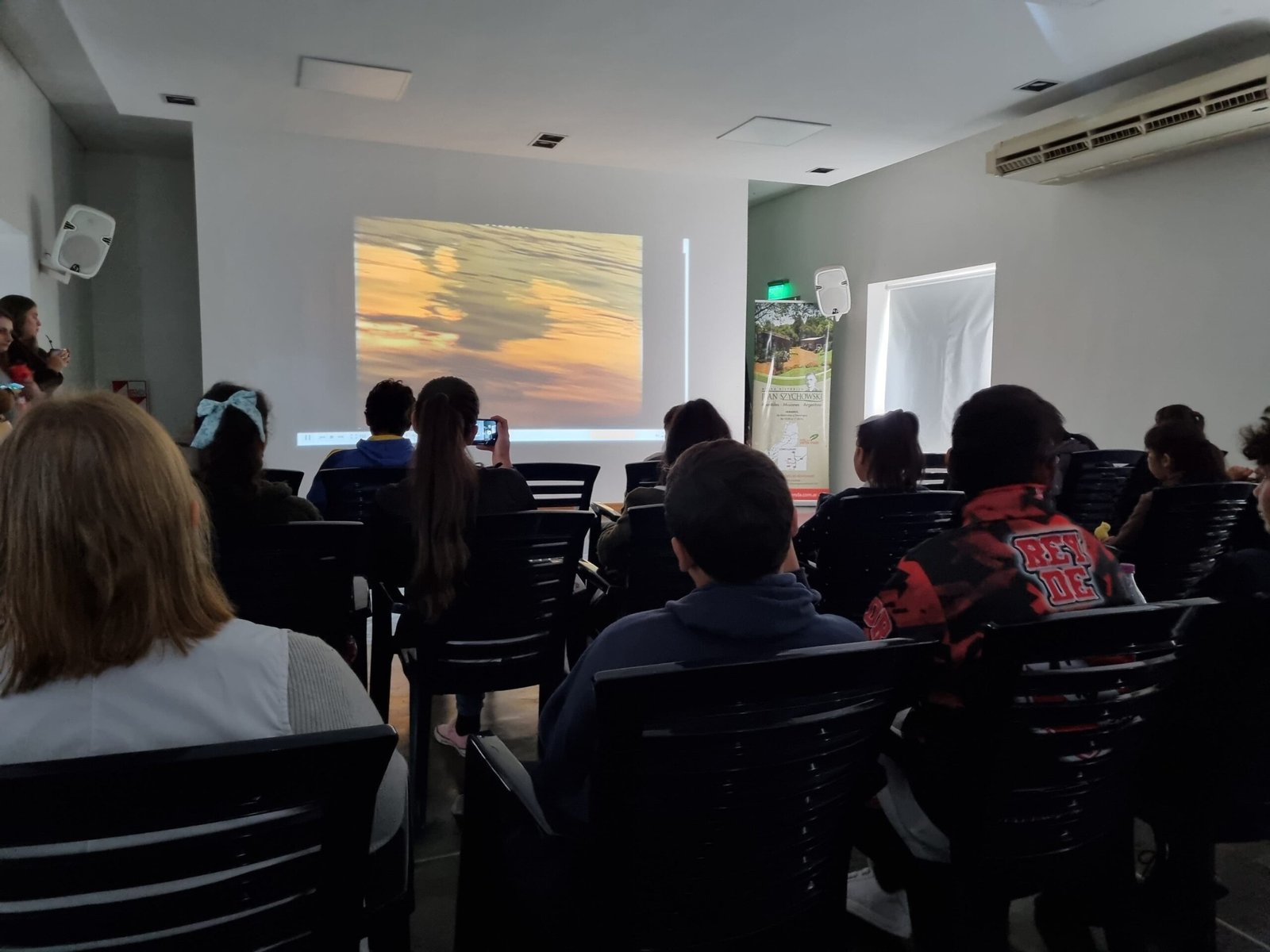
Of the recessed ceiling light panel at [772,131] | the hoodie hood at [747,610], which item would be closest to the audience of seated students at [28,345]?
the hoodie hood at [747,610]

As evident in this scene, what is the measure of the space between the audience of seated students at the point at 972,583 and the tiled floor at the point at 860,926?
0.25 metres

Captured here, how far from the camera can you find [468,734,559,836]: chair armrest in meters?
1.22

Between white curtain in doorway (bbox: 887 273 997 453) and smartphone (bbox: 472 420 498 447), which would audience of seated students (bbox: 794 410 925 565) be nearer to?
smartphone (bbox: 472 420 498 447)

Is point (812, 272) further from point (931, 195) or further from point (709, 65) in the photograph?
point (709, 65)

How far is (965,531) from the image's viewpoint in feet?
4.87

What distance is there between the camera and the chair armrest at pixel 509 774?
1224 mm

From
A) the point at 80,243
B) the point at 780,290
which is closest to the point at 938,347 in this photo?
the point at 780,290

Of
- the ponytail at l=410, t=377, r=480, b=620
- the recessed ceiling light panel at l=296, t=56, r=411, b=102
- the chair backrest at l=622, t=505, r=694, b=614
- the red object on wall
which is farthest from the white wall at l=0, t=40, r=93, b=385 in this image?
the chair backrest at l=622, t=505, r=694, b=614

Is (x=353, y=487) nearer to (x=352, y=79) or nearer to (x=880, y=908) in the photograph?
(x=880, y=908)

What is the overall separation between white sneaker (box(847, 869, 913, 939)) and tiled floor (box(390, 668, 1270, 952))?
0.11ft

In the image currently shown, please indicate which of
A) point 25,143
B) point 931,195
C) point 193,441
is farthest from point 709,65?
point 25,143

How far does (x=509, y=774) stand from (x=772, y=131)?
16.4 ft

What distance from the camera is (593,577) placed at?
264cm

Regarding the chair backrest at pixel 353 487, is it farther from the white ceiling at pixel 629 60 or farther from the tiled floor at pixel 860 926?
the white ceiling at pixel 629 60
